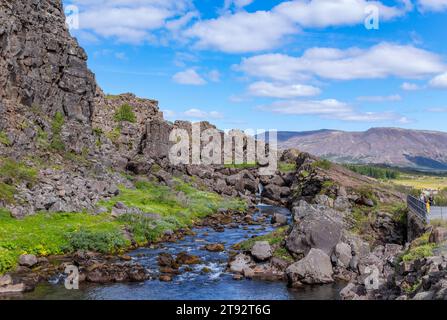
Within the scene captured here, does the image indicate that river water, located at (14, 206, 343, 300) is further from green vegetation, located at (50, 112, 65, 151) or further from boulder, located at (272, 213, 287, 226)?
green vegetation, located at (50, 112, 65, 151)

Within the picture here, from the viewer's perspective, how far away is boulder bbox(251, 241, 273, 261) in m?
40.2

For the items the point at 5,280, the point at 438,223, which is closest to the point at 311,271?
the point at 438,223

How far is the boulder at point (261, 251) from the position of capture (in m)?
40.2

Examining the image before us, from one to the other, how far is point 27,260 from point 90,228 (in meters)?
10.1

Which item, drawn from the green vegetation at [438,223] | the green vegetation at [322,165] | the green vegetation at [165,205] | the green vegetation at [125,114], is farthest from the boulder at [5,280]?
the green vegetation at [125,114]

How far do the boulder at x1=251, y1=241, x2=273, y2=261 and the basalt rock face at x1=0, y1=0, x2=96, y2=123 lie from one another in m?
43.6

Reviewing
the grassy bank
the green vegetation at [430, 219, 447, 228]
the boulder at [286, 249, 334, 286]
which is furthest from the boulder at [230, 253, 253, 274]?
the green vegetation at [430, 219, 447, 228]

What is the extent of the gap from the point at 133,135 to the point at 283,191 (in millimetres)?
34734

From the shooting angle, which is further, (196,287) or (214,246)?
(214,246)

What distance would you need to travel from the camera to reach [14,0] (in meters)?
67.1

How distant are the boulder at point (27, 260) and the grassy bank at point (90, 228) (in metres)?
0.52
